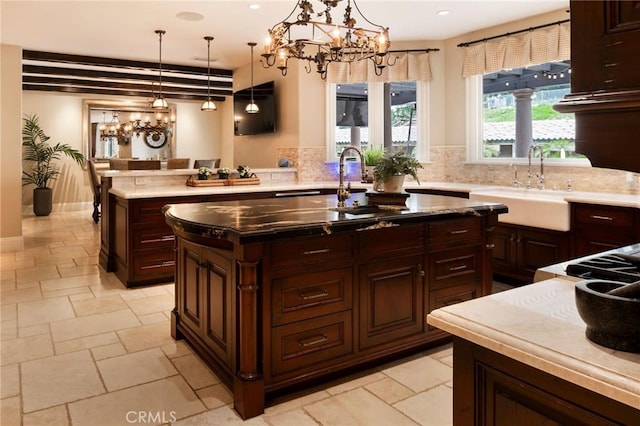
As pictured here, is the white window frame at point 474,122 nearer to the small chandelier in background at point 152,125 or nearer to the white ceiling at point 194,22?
the white ceiling at point 194,22

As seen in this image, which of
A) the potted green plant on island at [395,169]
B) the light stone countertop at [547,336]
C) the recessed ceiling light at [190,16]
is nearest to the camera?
the light stone countertop at [547,336]

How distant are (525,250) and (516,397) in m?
3.63

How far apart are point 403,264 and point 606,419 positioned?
193cm

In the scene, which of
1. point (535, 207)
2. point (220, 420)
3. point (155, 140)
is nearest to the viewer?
point (220, 420)

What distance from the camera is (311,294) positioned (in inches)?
99.0

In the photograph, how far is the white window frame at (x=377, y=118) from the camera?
6.09 metres

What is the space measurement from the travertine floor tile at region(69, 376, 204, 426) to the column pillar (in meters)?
4.36

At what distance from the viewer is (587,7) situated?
2.76 ft

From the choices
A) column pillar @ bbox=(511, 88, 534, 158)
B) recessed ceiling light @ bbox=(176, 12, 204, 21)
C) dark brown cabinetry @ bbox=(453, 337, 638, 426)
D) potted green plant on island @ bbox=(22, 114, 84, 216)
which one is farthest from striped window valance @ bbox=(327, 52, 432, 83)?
potted green plant on island @ bbox=(22, 114, 84, 216)

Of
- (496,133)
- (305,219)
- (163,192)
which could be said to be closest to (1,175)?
(163,192)

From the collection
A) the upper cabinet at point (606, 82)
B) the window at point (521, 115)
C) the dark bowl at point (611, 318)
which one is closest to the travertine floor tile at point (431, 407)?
the dark bowl at point (611, 318)

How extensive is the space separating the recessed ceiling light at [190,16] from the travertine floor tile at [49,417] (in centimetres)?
414

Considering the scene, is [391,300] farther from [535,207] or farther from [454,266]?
[535,207]

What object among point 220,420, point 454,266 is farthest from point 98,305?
point 454,266
